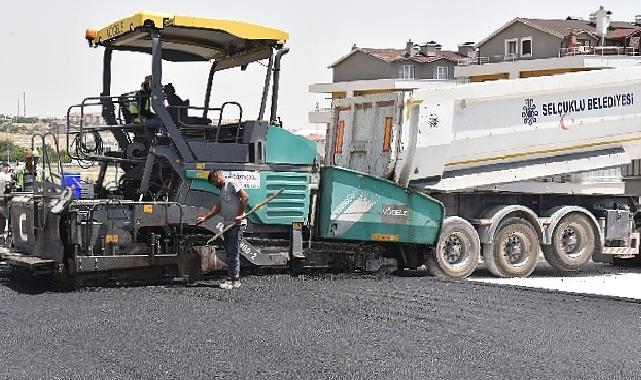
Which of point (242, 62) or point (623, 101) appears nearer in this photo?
point (242, 62)

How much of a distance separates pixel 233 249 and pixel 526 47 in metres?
46.0

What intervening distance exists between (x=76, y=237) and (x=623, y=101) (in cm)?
741

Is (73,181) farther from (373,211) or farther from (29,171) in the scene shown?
(373,211)

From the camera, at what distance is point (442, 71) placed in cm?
6494

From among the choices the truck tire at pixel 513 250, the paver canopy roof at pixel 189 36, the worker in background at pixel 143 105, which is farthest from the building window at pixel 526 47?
the worker in background at pixel 143 105

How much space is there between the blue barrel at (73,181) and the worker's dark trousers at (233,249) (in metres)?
1.65

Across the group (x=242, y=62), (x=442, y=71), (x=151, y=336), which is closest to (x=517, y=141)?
(x=242, y=62)

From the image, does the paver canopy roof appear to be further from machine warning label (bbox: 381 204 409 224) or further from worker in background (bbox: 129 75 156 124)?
machine warning label (bbox: 381 204 409 224)

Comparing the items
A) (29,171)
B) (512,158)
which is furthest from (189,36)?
(512,158)

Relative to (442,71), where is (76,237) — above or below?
below

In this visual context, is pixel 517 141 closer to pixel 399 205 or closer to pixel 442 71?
pixel 399 205

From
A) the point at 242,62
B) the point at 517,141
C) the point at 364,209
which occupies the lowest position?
the point at 364,209

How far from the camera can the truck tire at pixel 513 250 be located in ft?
40.0

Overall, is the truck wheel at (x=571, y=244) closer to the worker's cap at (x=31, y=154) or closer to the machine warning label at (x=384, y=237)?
the machine warning label at (x=384, y=237)
